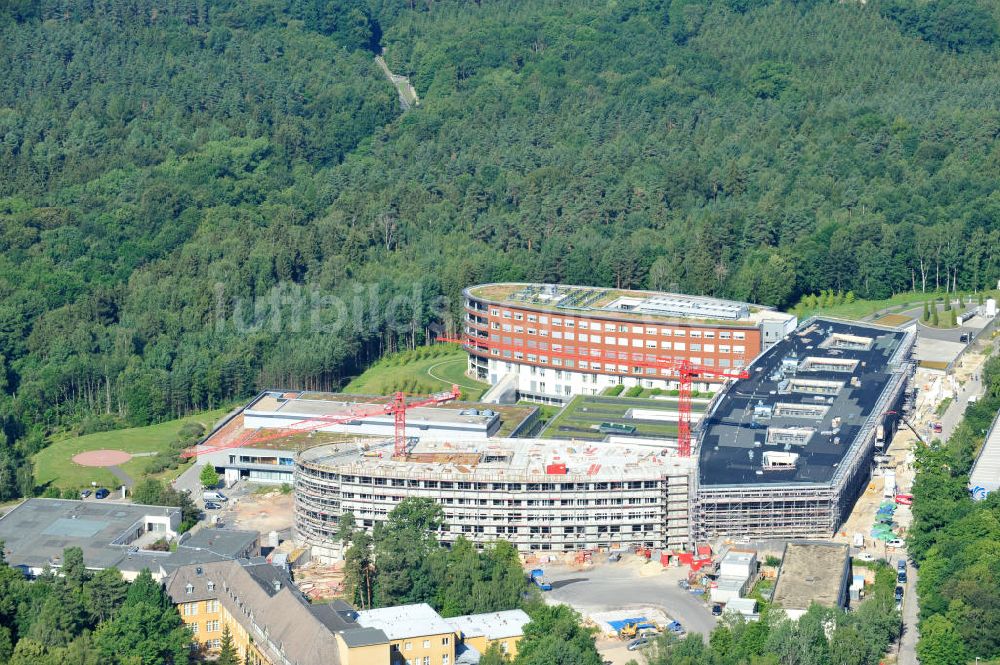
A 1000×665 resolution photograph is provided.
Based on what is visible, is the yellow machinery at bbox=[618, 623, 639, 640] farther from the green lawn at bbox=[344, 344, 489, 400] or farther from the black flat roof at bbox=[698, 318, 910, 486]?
the green lawn at bbox=[344, 344, 489, 400]

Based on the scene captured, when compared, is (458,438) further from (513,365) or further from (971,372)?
(971,372)

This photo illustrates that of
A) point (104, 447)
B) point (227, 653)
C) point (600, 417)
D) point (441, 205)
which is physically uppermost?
point (441, 205)

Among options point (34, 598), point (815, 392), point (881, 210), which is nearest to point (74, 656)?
point (34, 598)

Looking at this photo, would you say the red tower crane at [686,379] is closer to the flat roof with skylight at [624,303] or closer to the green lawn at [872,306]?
the flat roof with skylight at [624,303]

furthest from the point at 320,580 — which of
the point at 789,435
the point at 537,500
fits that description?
the point at 789,435

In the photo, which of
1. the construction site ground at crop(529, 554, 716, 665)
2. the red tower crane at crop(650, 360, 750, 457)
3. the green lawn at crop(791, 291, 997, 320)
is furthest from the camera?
the green lawn at crop(791, 291, 997, 320)

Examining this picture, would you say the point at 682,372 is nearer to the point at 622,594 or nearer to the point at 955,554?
the point at 622,594

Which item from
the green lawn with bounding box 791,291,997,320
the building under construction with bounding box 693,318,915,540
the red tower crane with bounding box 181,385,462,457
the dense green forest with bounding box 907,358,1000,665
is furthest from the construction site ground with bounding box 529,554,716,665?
the green lawn with bounding box 791,291,997,320

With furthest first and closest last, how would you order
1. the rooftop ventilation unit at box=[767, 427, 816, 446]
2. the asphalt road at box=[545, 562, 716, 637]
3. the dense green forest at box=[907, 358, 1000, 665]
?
the rooftop ventilation unit at box=[767, 427, 816, 446] < the asphalt road at box=[545, 562, 716, 637] < the dense green forest at box=[907, 358, 1000, 665]
